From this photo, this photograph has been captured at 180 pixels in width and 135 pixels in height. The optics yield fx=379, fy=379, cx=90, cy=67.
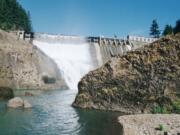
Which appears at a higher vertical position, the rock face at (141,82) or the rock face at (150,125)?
the rock face at (141,82)

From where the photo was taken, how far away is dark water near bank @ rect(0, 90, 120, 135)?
28.0m

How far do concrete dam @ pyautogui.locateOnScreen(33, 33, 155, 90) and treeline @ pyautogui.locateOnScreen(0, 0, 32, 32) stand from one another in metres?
16.8

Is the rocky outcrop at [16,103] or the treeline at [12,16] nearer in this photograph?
the rocky outcrop at [16,103]

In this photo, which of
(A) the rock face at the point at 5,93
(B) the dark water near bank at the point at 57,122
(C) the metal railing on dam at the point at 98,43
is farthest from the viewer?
(C) the metal railing on dam at the point at 98,43

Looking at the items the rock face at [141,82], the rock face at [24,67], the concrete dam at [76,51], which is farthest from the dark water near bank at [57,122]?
the concrete dam at [76,51]

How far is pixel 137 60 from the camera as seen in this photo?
4147 centimetres

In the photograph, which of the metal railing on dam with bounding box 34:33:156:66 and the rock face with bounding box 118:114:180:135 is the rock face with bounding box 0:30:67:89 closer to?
the metal railing on dam with bounding box 34:33:156:66

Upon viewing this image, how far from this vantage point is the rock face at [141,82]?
39.0m

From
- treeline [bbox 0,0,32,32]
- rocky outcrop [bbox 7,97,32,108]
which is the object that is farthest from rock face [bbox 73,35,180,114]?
treeline [bbox 0,0,32,32]

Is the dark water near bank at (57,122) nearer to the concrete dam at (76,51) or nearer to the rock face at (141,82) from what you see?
the rock face at (141,82)

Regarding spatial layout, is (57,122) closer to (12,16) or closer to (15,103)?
(15,103)

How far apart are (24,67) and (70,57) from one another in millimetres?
21894

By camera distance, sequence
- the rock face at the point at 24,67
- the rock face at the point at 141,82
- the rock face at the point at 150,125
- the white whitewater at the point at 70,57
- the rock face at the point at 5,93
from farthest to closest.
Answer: the white whitewater at the point at 70,57 < the rock face at the point at 24,67 < the rock face at the point at 5,93 < the rock face at the point at 141,82 < the rock face at the point at 150,125

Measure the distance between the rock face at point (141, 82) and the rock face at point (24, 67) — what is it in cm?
3660
